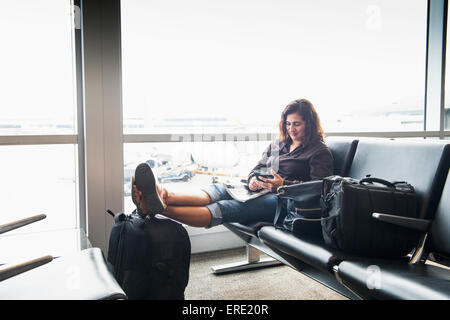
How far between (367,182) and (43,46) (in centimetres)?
203

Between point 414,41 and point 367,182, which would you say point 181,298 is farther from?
point 414,41

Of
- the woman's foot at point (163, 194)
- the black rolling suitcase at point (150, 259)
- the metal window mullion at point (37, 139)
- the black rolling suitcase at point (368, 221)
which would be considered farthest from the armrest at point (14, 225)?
the black rolling suitcase at point (368, 221)

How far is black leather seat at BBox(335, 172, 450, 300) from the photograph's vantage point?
123 centimetres

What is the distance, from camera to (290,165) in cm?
227

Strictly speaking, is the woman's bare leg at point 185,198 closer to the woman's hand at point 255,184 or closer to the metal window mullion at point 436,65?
the woman's hand at point 255,184

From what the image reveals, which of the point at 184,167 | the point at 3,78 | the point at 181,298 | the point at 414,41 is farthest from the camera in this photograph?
the point at 414,41

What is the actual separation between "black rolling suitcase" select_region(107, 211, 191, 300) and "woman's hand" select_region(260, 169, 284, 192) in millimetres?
603

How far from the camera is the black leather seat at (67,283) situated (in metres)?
1.16

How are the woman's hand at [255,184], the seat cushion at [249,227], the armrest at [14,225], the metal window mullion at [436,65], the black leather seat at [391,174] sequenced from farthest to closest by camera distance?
the metal window mullion at [436,65] → the woman's hand at [255,184] → the seat cushion at [249,227] → the black leather seat at [391,174] → the armrest at [14,225]

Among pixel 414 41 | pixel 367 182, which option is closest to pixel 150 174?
pixel 367 182

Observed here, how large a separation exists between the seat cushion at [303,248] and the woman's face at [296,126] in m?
0.62

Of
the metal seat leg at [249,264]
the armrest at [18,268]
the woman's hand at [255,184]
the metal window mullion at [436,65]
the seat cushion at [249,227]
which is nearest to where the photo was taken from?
the armrest at [18,268]
